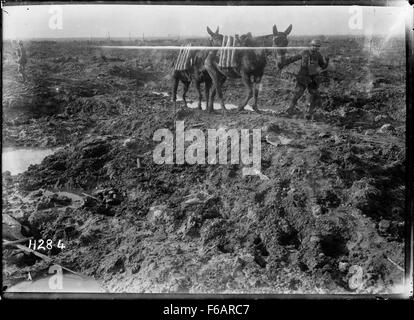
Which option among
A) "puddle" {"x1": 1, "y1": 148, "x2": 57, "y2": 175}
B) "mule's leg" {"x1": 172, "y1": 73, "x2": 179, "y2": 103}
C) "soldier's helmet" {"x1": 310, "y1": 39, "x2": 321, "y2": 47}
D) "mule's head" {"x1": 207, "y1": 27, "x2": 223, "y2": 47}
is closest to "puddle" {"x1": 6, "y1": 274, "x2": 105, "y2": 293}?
"puddle" {"x1": 1, "y1": 148, "x2": 57, "y2": 175}

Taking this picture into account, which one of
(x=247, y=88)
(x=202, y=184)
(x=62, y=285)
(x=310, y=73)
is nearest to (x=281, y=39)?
(x=310, y=73)

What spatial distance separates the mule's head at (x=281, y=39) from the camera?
443cm

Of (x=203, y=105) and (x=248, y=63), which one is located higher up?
(x=248, y=63)

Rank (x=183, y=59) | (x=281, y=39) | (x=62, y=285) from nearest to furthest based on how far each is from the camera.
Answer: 1. (x=62, y=285)
2. (x=281, y=39)
3. (x=183, y=59)

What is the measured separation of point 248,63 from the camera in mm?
4551

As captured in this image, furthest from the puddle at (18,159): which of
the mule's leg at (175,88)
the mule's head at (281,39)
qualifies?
the mule's head at (281,39)

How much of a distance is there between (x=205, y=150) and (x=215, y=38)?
117cm

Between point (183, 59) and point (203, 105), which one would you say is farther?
point (203, 105)

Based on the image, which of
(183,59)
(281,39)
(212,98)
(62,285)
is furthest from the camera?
(212,98)

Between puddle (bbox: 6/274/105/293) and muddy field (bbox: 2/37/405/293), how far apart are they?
9 centimetres

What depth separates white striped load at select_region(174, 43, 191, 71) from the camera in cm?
454

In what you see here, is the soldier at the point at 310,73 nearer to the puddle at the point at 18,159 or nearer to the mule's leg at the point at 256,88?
the mule's leg at the point at 256,88

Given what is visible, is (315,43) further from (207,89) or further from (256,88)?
(207,89)

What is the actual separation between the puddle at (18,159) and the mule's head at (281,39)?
2.74 meters
